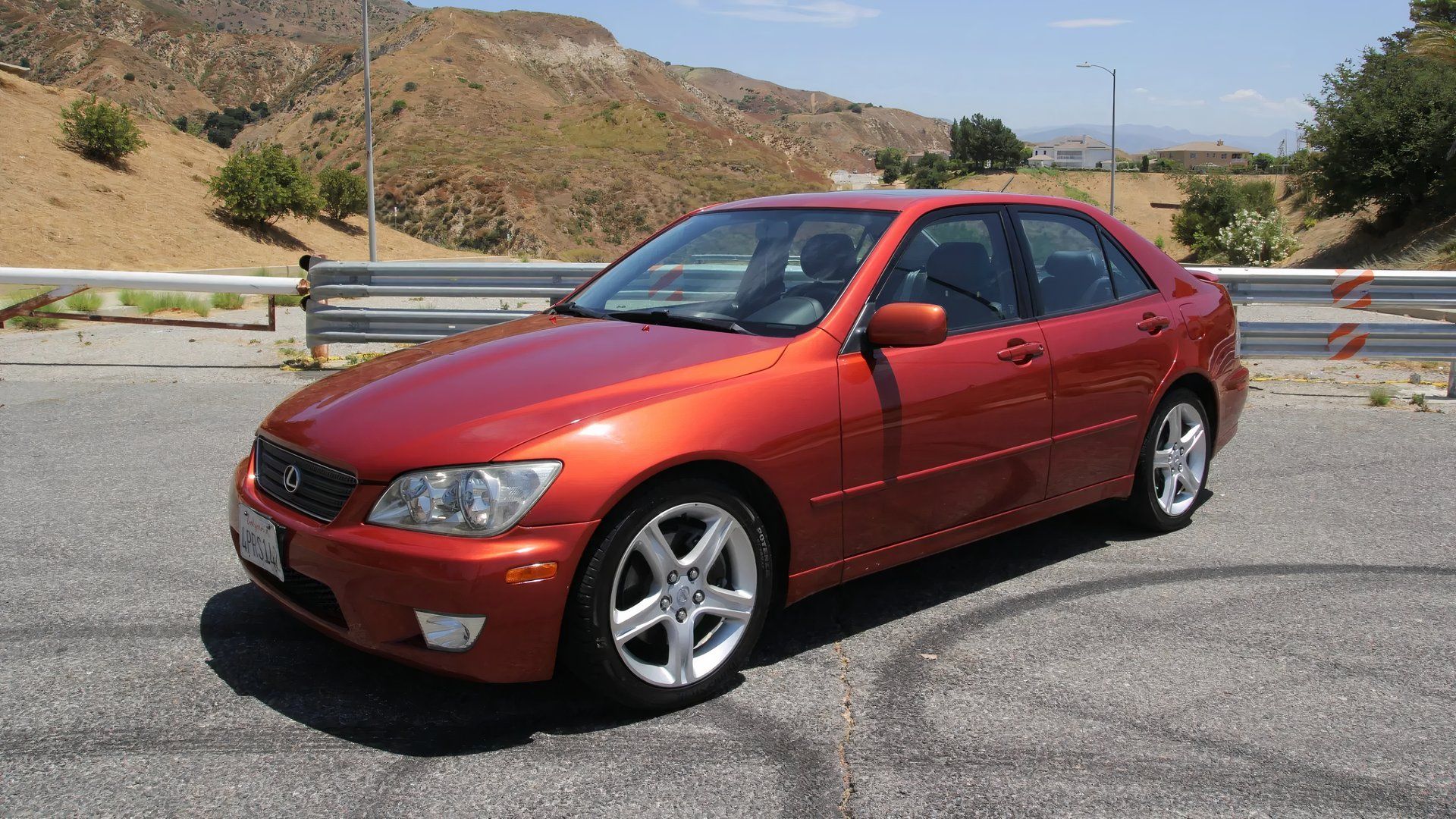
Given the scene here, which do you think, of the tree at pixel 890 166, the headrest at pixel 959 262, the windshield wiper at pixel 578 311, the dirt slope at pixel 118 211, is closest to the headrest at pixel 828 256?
the headrest at pixel 959 262

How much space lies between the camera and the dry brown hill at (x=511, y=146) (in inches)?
2790

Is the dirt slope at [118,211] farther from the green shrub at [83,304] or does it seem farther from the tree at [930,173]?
the tree at [930,173]

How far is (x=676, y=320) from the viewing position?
4332 mm

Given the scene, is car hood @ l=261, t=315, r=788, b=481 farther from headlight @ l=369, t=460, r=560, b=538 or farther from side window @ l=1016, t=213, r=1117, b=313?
side window @ l=1016, t=213, r=1117, b=313

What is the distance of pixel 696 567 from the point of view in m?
3.58

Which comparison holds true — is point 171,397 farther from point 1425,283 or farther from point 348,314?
point 1425,283

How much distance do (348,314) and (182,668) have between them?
6.88 meters

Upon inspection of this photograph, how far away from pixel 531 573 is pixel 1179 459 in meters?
3.62

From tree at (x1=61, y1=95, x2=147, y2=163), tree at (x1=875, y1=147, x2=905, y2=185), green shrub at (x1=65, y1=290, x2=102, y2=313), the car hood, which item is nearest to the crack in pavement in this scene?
the car hood

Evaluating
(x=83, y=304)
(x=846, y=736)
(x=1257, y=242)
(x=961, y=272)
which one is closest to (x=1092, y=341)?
(x=961, y=272)

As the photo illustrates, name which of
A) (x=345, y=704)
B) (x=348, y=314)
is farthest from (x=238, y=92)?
(x=345, y=704)

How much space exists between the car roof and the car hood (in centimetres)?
98

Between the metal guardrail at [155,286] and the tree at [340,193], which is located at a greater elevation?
the tree at [340,193]

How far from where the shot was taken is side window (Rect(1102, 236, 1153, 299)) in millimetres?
5340
